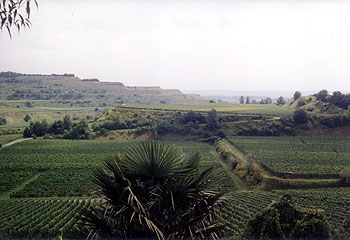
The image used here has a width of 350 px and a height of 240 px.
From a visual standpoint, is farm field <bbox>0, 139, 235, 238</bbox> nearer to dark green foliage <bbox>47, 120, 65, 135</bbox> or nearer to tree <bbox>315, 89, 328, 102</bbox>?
dark green foliage <bbox>47, 120, 65, 135</bbox>

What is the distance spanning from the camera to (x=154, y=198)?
6523 millimetres

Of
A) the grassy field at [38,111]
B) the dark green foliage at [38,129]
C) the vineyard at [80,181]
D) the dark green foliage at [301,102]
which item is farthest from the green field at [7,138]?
the dark green foliage at [301,102]

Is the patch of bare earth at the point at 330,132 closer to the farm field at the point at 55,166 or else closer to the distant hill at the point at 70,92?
the farm field at the point at 55,166

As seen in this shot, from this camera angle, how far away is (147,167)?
6.59m

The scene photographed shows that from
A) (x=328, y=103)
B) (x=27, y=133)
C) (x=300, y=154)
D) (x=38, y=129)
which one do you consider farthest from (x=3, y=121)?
(x=328, y=103)

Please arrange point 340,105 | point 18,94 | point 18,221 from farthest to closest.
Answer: point 18,94, point 340,105, point 18,221

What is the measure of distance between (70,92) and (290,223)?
532ft

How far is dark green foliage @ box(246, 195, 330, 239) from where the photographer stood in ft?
A: 30.1

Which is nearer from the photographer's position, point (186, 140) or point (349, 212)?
point (349, 212)

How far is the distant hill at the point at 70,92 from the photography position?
478ft

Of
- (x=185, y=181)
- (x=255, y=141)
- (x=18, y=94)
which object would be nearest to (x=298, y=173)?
(x=255, y=141)

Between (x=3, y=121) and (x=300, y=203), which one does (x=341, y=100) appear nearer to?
(x=300, y=203)

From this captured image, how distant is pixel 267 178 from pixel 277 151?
620 inches

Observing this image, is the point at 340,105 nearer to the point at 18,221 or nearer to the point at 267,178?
the point at 267,178
